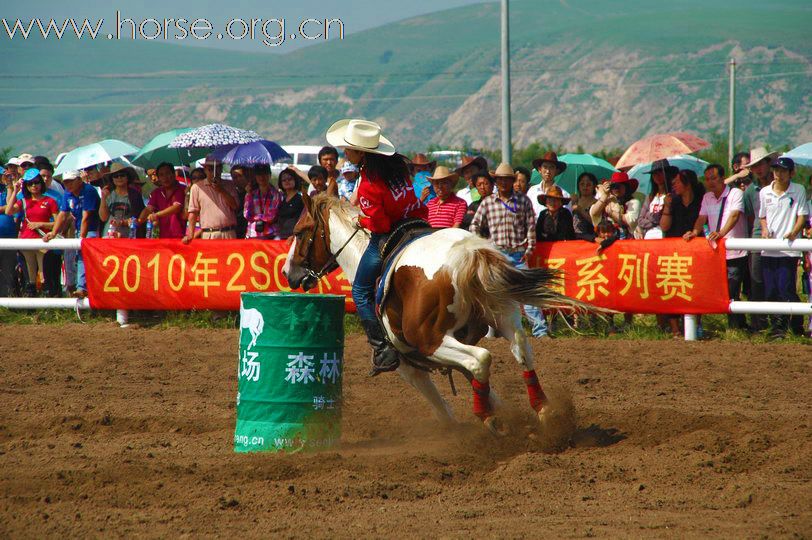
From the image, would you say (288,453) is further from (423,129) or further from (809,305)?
(423,129)

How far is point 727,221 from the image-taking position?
11.8 meters

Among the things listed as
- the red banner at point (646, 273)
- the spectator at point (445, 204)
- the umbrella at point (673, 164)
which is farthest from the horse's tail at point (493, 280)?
the umbrella at point (673, 164)

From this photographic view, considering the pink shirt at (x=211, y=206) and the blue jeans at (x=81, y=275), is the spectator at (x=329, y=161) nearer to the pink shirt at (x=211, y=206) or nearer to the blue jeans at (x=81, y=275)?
the pink shirt at (x=211, y=206)

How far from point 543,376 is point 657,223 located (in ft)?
12.1

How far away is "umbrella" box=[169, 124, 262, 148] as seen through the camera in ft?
46.3

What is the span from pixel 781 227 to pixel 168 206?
25.1ft

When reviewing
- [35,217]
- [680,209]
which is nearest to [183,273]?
[35,217]

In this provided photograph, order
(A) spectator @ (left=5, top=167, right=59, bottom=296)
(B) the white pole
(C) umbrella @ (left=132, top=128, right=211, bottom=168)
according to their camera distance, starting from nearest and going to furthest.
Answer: (A) spectator @ (left=5, top=167, right=59, bottom=296) → (C) umbrella @ (left=132, top=128, right=211, bottom=168) → (B) the white pole

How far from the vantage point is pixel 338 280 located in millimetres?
12953

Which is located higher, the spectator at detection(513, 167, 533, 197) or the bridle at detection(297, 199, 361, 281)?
the spectator at detection(513, 167, 533, 197)

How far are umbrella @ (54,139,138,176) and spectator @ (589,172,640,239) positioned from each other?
7.31 meters

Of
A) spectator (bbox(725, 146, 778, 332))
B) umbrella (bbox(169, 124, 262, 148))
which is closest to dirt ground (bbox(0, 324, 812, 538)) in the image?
spectator (bbox(725, 146, 778, 332))

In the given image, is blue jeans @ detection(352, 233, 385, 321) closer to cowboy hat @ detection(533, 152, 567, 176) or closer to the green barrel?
the green barrel

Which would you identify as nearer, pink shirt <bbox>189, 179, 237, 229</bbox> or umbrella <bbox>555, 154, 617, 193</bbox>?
pink shirt <bbox>189, 179, 237, 229</bbox>
